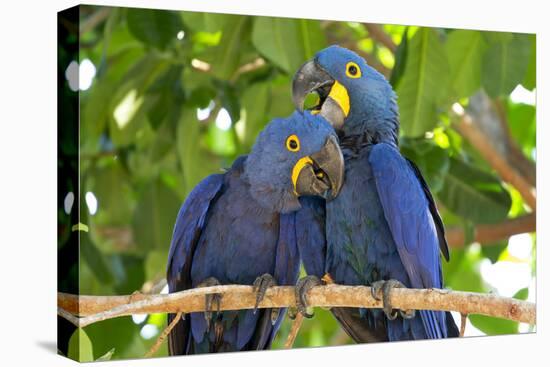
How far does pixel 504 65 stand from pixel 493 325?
1046 millimetres

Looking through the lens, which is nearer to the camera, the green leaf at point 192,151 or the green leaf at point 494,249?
the green leaf at point 192,151

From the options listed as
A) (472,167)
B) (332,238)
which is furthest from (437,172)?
(332,238)

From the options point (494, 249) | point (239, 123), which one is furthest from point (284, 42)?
point (494, 249)

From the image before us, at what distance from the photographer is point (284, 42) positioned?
3406mm

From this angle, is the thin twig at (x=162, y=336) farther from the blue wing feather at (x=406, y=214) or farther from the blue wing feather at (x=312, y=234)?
the blue wing feather at (x=406, y=214)

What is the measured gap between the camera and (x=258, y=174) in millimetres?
3238

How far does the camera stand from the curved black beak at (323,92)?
130 inches

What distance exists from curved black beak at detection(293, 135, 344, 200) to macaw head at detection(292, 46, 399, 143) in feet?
0.41

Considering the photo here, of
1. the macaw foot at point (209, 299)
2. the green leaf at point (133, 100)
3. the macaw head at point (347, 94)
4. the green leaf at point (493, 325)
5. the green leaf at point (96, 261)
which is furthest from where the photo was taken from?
the green leaf at point (493, 325)

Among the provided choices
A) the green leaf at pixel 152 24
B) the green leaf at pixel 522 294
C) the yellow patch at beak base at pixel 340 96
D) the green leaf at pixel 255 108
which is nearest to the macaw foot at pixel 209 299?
the green leaf at pixel 255 108

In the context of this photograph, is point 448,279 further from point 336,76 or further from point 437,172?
point 336,76

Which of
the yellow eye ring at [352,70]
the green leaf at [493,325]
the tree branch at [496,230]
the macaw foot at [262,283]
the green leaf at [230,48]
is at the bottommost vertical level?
the green leaf at [493,325]

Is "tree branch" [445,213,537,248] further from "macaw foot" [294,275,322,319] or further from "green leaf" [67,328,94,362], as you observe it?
"green leaf" [67,328,94,362]

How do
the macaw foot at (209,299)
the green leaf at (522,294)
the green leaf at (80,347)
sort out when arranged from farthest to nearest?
the green leaf at (522,294) < the macaw foot at (209,299) < the green leaf at (80,347)
